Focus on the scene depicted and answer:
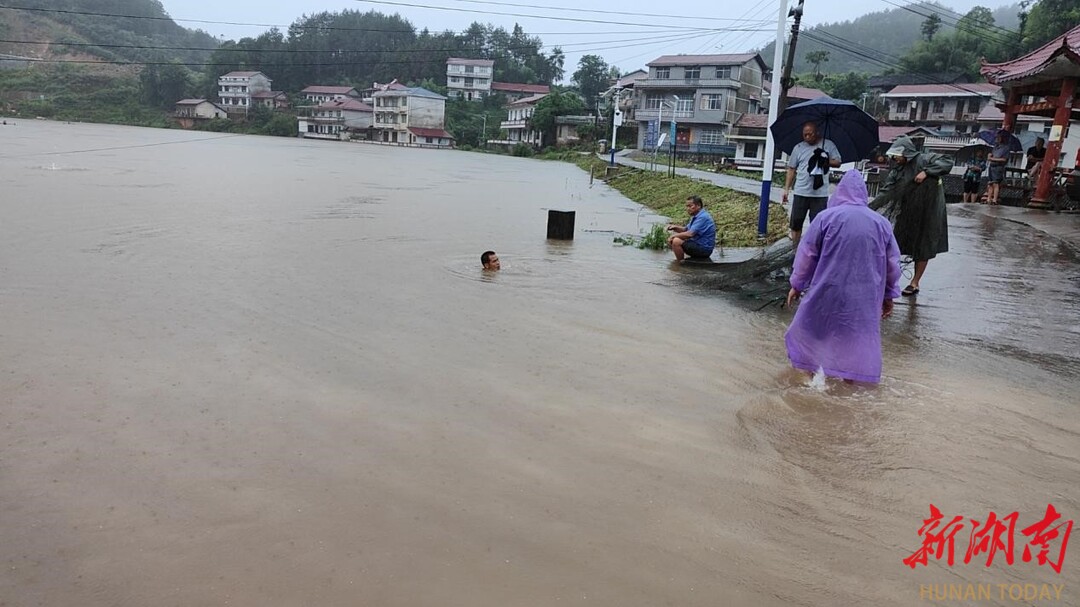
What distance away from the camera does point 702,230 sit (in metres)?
10.2

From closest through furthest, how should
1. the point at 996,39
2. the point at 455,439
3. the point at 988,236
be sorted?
the point at 455,439, the point at 988,236, the point at 996,39

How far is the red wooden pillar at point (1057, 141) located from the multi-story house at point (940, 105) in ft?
135

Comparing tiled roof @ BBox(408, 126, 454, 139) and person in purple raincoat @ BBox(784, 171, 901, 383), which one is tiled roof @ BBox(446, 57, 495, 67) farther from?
person in purple raincoat @ BBox(784, 171, 901, 383)

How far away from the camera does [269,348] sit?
19.6 ft

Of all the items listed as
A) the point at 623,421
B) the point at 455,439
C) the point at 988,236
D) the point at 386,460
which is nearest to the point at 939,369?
the point at 623,421

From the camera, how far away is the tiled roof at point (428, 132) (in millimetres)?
82062

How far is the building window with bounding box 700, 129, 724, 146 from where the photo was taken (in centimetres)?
5899

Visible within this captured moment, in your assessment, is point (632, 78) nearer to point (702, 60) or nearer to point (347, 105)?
point (702, 60)

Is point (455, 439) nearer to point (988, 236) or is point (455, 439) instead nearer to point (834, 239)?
point (834, 239)

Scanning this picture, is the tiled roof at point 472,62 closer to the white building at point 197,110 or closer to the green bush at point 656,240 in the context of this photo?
the white building at point 197,110

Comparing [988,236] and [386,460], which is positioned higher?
[988,236]

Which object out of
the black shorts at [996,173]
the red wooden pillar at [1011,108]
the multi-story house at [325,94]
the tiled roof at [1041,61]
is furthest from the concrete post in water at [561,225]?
the multi-story house at [325,94]

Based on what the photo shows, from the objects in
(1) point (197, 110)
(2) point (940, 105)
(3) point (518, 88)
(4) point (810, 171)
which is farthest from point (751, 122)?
(1) point (197, 110)

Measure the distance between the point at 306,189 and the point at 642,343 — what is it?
1859 cm
